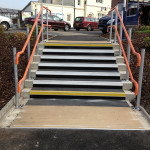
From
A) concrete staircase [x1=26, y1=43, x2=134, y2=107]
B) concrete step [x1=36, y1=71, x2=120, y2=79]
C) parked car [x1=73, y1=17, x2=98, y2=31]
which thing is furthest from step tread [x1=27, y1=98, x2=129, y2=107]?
parked car [x1=73, y1=17, x2=98, y2=31]

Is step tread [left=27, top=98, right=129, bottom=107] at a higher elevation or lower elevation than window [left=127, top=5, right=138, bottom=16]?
lower

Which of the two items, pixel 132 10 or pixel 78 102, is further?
pixel 132 10

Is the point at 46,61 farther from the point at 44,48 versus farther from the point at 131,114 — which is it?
the point at 131,114

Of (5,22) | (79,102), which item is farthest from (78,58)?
(5,22)

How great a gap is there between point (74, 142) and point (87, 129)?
42 centimetres

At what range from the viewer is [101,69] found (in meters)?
5.33

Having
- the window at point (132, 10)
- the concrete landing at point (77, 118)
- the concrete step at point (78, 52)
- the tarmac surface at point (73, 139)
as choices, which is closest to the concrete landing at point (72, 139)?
the tarmac surface at point (73, 139)

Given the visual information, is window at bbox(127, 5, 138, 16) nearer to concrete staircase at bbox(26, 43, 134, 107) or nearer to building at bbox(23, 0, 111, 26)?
concrete staircase at bbox(26, 43, 134, 107)

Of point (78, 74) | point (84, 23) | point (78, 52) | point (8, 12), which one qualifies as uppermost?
point (8, 12)

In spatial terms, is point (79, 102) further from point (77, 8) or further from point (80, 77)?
point (77, 8)

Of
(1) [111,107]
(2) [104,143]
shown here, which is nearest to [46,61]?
(1) [111,107]

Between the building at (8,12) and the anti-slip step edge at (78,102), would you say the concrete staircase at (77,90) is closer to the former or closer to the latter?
the anti-slip step edge at (78,102)

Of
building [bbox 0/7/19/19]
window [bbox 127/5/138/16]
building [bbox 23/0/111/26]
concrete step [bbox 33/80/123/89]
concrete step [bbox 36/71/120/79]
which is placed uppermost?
building [bbox 23/0/111/26]

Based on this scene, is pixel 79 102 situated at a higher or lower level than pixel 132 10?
lower
